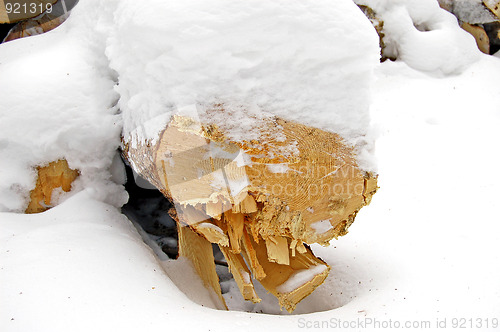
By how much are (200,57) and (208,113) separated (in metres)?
0.15

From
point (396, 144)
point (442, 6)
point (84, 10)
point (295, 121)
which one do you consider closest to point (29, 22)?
point (84, 10)

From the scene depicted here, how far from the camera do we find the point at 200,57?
1071mm

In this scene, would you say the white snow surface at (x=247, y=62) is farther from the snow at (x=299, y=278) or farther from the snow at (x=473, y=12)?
the snow at (x=473, y=12)

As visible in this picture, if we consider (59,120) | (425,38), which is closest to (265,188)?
(59,120)

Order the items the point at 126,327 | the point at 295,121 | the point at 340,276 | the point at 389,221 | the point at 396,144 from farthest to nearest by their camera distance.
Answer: the point at 396,144 → the point at 389,221 → the point at 340,276 → the point at 295,121 → the point at 126,327

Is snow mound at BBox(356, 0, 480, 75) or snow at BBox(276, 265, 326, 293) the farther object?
snow mound at BBox(356, 0, 480, 75)

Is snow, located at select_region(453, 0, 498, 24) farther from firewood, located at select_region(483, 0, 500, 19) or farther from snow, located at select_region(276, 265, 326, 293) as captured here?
snow, located at select_region(276, 265, 326, 293)

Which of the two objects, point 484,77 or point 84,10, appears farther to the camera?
point 484,77

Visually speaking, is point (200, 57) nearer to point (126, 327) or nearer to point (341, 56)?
point (341, 56)

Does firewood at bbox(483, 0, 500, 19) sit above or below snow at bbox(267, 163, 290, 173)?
below

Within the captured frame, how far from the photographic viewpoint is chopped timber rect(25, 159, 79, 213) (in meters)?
1.52

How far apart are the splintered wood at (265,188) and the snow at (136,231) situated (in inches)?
5.9

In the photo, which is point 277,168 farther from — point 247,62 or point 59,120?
point 59,120

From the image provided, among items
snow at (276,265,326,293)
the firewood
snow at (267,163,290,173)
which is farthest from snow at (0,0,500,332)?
the firewood
